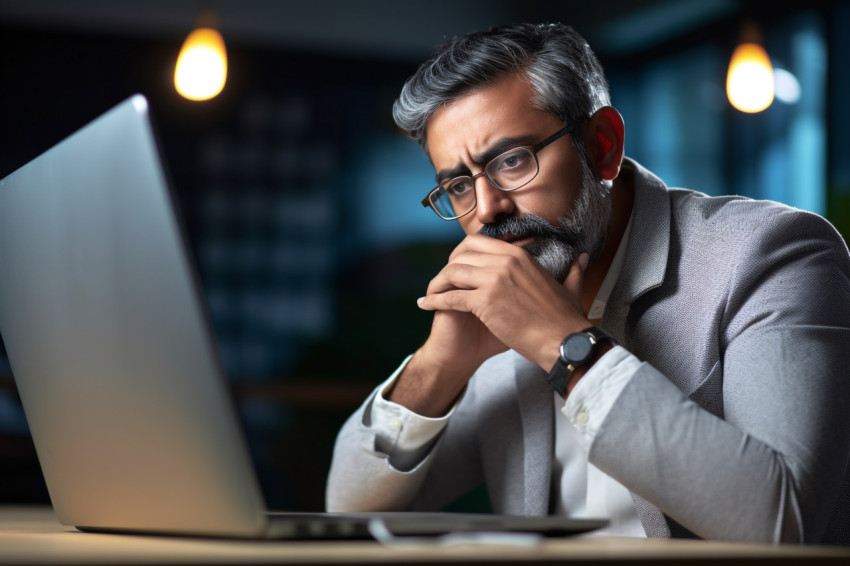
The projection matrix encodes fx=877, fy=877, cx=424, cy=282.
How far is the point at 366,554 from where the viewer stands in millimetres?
530

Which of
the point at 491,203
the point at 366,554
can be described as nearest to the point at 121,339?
the point at 366,554

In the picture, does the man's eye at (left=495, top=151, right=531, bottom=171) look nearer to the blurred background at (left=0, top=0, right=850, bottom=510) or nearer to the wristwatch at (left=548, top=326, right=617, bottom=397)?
the wristwatch at (left=548, top=326, right=617, bottom=397)

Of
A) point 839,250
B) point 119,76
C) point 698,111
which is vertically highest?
point 119,76

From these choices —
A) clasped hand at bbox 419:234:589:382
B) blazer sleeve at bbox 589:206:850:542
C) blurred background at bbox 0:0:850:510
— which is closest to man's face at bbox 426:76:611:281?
clasped hand at bbox 419:234:589:382

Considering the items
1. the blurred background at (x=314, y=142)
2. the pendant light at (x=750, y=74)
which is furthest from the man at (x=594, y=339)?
the blurred background at (x=314, y=142)

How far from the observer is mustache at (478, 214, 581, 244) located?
1.31m

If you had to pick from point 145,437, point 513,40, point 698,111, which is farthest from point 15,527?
point 698,111

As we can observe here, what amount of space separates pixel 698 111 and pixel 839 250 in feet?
13.4

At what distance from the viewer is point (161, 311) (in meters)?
0.60

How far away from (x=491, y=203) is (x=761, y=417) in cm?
54

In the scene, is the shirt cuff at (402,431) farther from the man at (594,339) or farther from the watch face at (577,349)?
the watch face at (577,349)

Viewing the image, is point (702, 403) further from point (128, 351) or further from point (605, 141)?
point (128, 351)

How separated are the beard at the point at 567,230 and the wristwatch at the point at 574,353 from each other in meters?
0.31

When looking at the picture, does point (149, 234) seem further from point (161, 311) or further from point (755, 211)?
point (755, 211)
